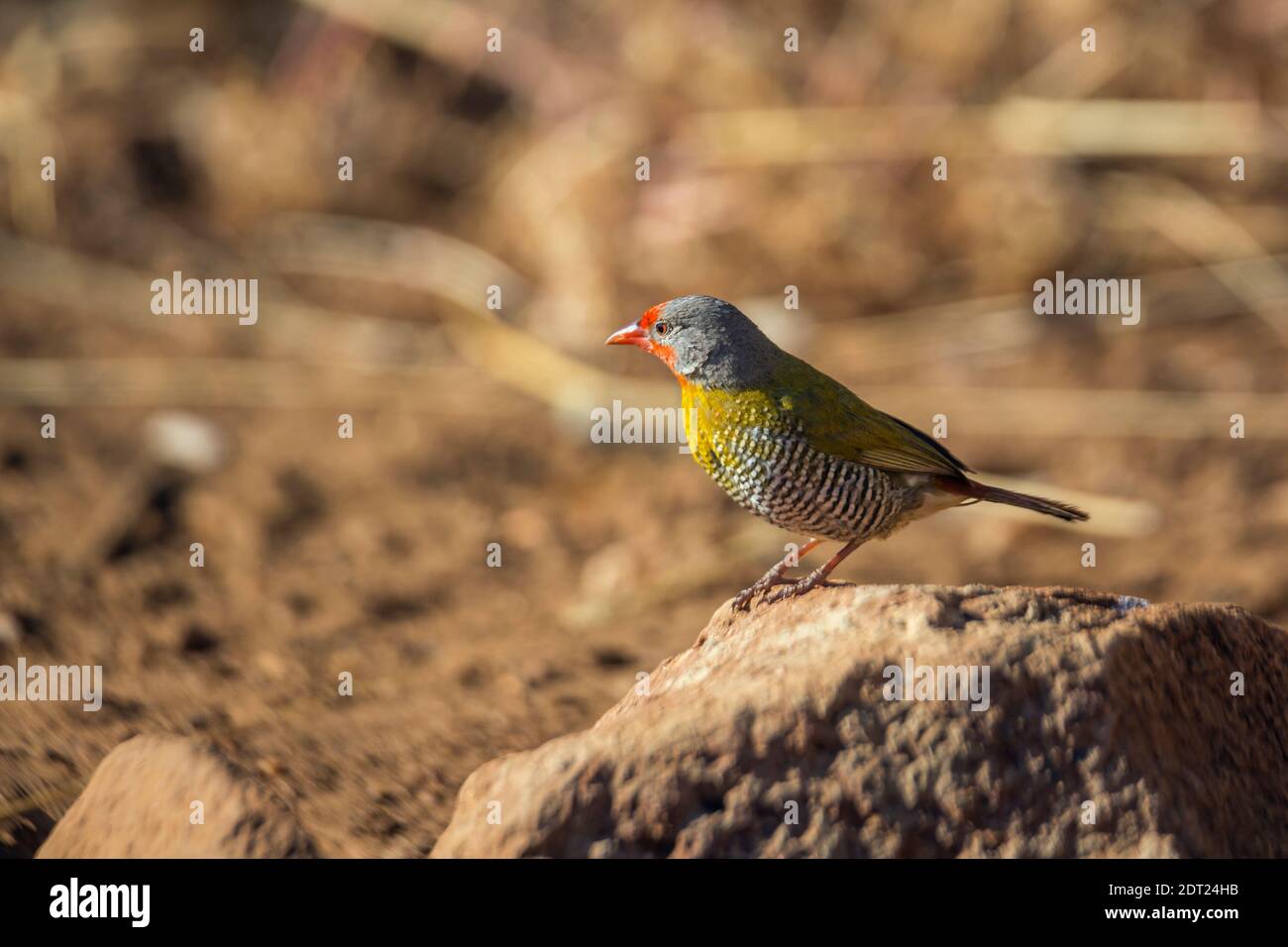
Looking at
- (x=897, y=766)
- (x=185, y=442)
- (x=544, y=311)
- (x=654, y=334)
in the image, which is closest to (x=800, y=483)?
(x=654, y=334)

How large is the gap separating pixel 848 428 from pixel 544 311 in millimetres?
5738

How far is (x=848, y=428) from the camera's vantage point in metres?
3.81

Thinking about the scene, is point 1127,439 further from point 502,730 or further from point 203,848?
point 203,848

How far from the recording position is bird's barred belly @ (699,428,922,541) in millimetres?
3711

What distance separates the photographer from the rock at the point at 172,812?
3121 millimetres

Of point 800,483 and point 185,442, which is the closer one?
point 800,483

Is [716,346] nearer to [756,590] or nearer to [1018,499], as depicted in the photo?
[756,590]

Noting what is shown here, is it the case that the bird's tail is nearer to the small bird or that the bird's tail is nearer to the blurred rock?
the small bird

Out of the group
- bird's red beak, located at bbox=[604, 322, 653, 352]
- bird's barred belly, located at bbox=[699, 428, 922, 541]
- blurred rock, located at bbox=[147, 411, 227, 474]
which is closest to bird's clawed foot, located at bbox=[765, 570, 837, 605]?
bird's barred belly, located at bbox=[699, 428, 922, 541]

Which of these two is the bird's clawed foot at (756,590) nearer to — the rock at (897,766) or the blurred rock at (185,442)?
the rock at (897,766)

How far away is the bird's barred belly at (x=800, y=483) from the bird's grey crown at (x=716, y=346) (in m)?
0.16

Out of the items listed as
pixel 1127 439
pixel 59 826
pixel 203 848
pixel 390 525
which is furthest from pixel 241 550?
pixel 1127 439

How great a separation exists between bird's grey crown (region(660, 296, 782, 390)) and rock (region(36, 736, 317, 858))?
1.50 m

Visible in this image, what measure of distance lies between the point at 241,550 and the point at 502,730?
250cm
